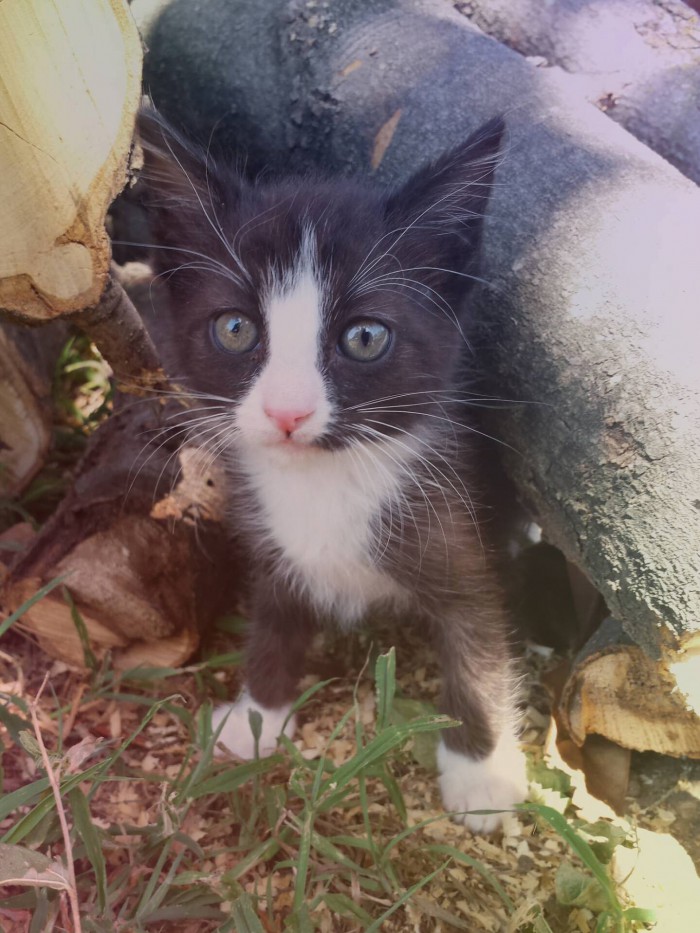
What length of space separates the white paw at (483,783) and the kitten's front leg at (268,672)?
399mm

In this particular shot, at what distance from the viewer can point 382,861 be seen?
1489 mm

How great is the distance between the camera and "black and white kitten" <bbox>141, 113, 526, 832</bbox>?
1.45m

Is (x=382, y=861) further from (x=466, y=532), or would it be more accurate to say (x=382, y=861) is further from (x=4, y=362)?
(x=4, y=362)

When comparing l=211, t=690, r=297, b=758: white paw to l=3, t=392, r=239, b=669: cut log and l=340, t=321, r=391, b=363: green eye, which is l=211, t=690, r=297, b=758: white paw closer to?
l=3, t=392, r=239, b=669: cut log

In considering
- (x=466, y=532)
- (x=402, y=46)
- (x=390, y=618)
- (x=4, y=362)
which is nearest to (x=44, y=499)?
(x=4, y=362)

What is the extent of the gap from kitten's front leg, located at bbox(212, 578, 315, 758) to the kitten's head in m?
0.52

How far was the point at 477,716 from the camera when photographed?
177cm

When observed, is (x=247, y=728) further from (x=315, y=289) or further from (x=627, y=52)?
(x=627, y=52)

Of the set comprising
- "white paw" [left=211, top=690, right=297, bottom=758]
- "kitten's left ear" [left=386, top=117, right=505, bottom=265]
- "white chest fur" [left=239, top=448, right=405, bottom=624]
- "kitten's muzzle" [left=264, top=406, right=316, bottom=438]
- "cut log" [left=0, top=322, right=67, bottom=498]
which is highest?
"kitten's left ear" [left=386, top=117, right=505, bottom=265]

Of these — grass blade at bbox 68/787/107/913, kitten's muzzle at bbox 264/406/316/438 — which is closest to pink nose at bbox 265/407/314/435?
kitten's muzzle at bbox 264/406/316/438

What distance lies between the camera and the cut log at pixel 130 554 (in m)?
1.90

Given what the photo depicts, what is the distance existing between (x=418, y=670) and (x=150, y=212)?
4.22ft

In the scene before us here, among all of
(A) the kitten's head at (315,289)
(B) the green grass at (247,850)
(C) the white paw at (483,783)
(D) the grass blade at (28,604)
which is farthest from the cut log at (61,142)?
(C) the white paw at (483,783)

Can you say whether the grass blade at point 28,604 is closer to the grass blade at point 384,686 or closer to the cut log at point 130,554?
the cut log at point 130,554
